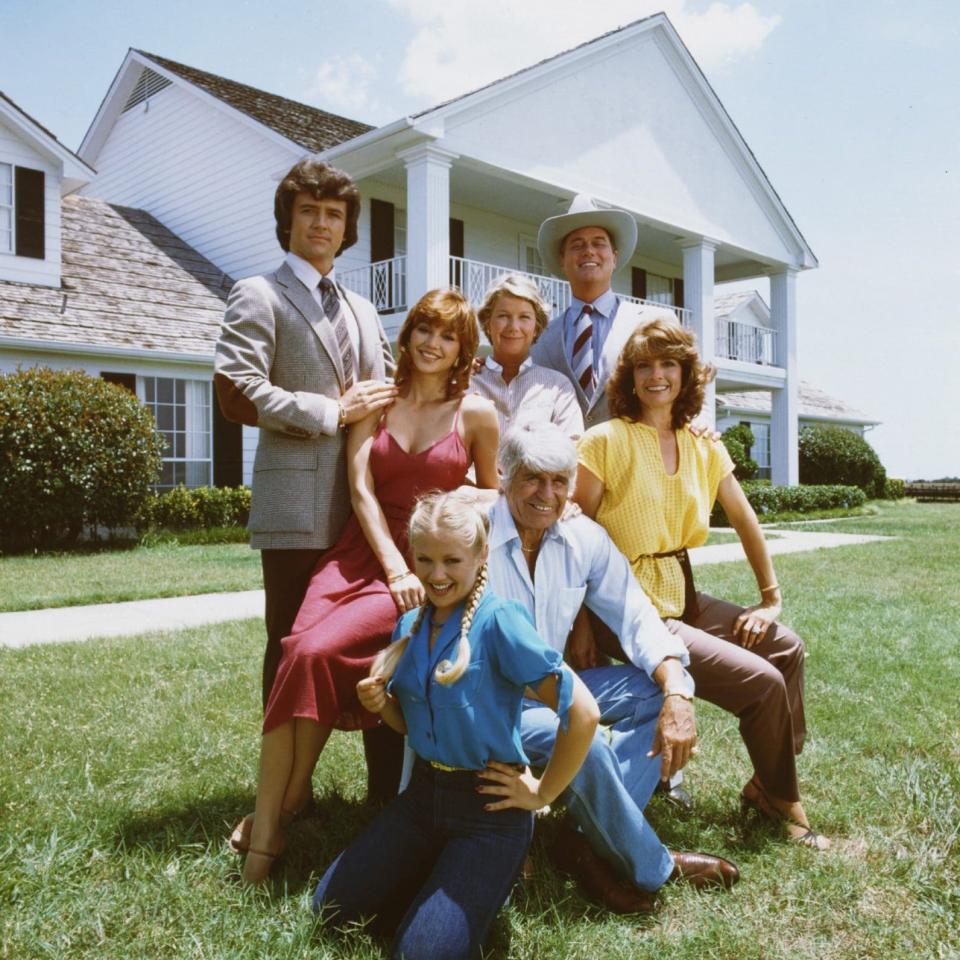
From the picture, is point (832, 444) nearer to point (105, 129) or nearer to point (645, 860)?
point (105, 129)

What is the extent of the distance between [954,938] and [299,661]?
1982 millimetres

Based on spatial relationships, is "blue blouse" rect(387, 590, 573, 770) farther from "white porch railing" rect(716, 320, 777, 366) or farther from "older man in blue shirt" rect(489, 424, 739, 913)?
"white porch railing" rect(716, 320, 777, 366)

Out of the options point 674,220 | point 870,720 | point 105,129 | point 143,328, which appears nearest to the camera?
point 870,720

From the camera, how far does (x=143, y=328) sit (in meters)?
14.1

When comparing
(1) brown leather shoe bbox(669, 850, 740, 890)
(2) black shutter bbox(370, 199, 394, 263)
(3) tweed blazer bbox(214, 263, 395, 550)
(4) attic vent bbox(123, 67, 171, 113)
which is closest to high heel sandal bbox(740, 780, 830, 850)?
(1) brown leather shoe bbox(669, 850, 740, 890)

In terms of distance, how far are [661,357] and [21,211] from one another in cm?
1330

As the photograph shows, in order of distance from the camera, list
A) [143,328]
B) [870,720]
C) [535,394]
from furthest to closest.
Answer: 1. [143,328]
2. [870,720]
3. [535,394]

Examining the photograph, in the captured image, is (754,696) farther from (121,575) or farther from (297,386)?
(121,575)

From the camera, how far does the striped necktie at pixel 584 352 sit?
3852 mm

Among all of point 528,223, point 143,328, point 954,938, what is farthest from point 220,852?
point 528,223

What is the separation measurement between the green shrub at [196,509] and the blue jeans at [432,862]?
10779mm

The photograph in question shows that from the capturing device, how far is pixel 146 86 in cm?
1873

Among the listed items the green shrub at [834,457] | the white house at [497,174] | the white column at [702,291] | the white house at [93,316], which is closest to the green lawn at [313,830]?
the white house at [93,316]

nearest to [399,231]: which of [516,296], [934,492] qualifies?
[516,296]
